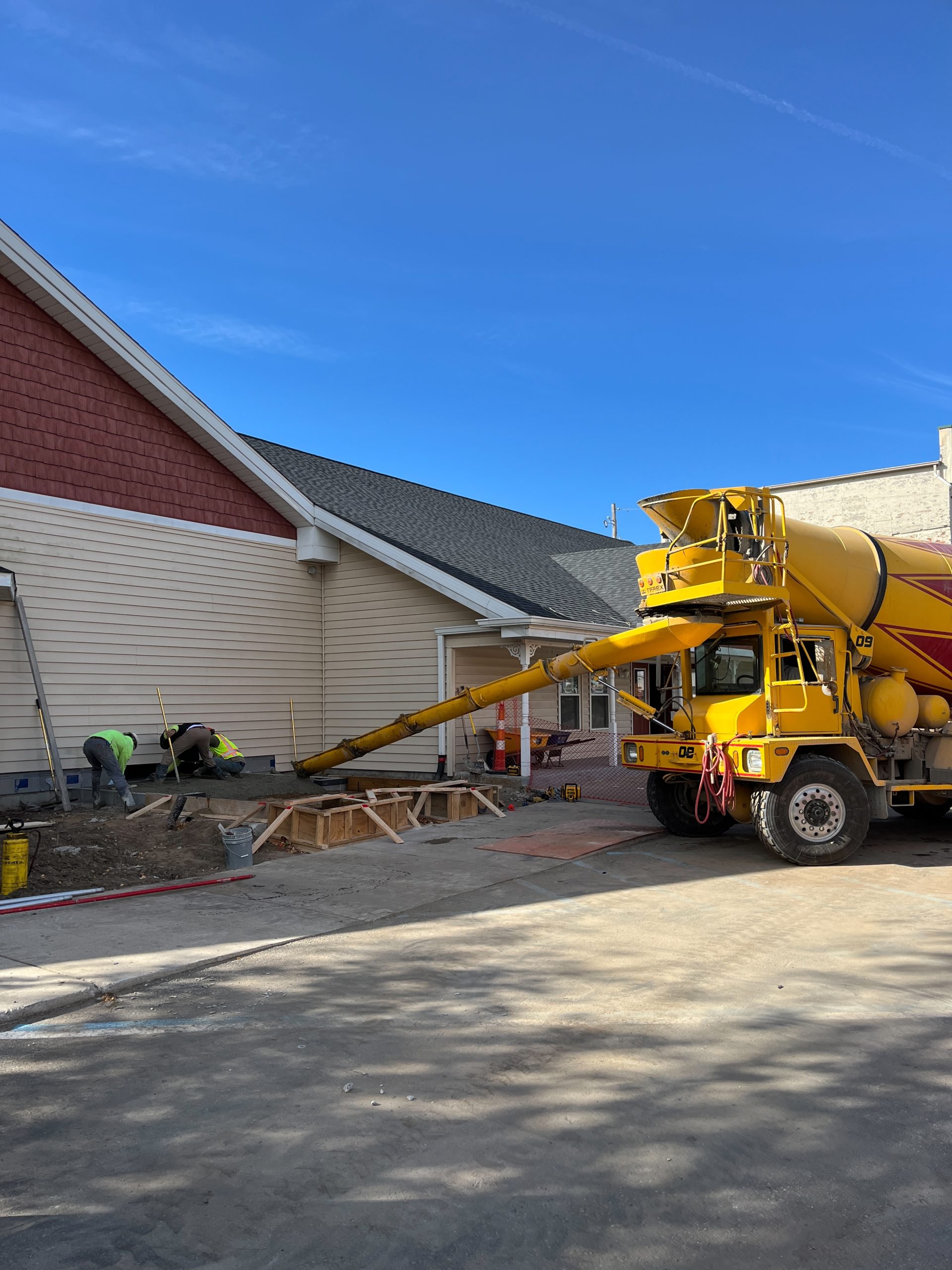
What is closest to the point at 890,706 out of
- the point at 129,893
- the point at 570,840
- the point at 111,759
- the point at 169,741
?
the point at 570,840

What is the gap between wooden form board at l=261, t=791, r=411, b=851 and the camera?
11.0 meters

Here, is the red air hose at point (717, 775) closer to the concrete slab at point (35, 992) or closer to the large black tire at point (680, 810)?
the large black tire at point (680, 810)

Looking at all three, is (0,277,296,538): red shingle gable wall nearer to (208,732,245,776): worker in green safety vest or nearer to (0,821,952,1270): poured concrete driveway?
(208,732,245,776): worker in green safety vest

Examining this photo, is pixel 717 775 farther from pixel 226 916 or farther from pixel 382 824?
pixel 226 916

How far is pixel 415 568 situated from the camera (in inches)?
635

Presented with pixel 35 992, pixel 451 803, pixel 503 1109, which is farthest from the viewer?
pixel 451 803

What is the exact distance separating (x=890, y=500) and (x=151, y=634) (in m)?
21.5

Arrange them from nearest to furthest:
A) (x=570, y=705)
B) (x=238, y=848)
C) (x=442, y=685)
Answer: (x=238, y=848), (x=442, y=685), (x=570, y=705)

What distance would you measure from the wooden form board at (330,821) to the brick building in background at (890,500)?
19.3 meters

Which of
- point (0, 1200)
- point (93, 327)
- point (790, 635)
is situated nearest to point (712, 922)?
point (790, 635)

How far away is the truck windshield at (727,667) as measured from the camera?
10391mm

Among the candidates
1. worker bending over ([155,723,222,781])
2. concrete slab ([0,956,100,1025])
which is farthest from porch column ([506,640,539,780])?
concrete slab ([0,956,100,1025])

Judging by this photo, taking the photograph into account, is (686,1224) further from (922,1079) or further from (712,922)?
(712,922)

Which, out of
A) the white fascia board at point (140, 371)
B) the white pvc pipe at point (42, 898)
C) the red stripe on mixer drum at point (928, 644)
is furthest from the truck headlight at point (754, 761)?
the white fascia board at point (140, 371)
